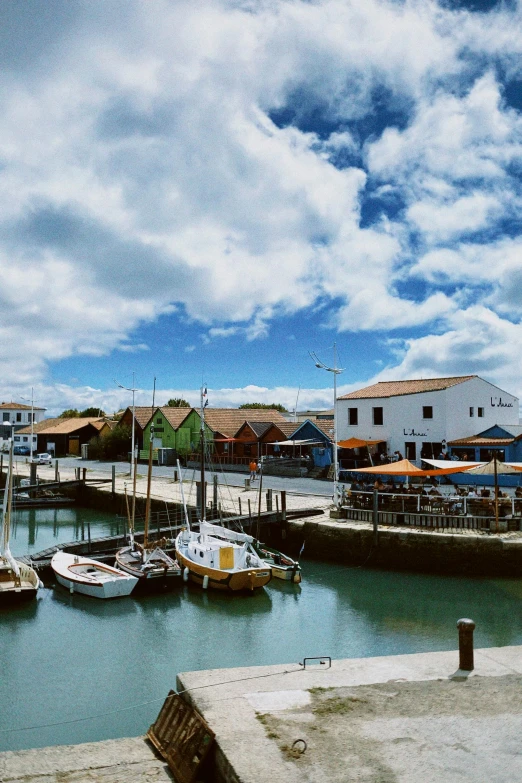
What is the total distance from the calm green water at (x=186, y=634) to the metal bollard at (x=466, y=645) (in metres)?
6.18

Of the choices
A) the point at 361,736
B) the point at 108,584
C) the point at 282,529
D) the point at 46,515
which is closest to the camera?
the point at 361,736

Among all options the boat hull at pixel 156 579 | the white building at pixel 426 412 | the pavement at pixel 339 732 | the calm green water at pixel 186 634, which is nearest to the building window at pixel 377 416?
the white building at pixel 426 412

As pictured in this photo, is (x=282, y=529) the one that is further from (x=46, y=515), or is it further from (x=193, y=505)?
(x=46, y=515)

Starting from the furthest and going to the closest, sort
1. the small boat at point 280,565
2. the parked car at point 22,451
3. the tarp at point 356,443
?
1. the parked car at point 22,451
2. the tarp at point 356,443
3. the small boat at point 280,565

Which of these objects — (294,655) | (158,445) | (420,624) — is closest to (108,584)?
(294,655)

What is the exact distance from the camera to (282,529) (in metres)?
28.9

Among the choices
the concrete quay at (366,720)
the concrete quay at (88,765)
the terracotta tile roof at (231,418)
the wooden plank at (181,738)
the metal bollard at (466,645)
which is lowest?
the concrete quay at (88,765)

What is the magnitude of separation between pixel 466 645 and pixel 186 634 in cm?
1050

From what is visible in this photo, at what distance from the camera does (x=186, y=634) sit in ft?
61.4

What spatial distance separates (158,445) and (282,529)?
39079 millimetres

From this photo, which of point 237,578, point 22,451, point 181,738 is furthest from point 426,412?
point 22,451

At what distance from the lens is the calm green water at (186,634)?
13.5 m

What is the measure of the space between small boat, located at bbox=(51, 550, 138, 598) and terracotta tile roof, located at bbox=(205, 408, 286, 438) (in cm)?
4115

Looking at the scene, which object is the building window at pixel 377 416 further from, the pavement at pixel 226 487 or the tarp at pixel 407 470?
the tarp at pixel 407 470
